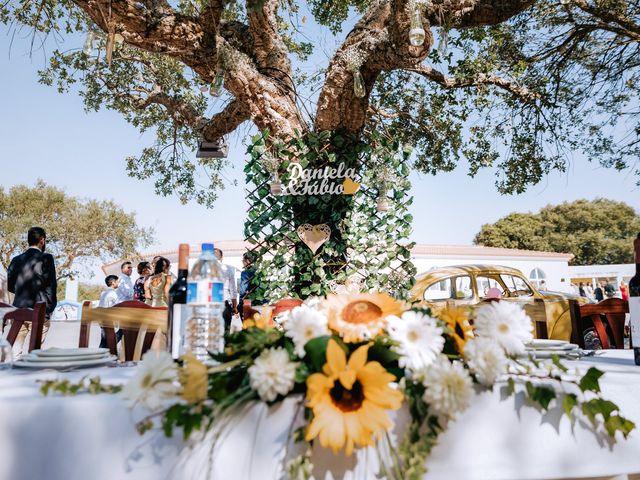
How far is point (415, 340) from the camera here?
891mm

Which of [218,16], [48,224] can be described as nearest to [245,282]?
[218,16]

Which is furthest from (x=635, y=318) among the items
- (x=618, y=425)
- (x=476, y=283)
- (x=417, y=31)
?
(x=476, y=283)

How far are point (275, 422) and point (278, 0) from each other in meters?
5.87

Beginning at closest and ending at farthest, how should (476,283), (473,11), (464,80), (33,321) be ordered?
(33,321), (473,11), (464,80), (476,283)

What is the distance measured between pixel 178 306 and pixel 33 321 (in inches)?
57.7

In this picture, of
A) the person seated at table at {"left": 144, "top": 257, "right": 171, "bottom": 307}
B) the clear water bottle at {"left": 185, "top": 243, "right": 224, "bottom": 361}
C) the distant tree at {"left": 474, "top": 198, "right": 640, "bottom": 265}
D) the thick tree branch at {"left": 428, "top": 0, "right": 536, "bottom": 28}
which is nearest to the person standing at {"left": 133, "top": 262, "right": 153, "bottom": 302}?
the person seated at table at {"left": 144, "top": 257, "right": 171, "bottom": 307}

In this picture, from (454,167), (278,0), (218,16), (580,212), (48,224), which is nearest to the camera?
(218,16)

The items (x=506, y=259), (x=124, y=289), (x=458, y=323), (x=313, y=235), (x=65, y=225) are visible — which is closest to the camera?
(x=458, y=323)

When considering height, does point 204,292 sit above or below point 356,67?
below

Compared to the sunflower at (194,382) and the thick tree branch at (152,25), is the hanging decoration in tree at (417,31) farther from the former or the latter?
the sunflower at (194,382)

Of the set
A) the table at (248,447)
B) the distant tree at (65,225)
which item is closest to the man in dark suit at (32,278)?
the table at (248,447)

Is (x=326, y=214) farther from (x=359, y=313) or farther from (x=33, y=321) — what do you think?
(x=359, y=313)

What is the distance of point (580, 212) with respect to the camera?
36969 millimetres

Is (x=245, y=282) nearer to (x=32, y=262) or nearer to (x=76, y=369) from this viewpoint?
(x=32, y=262)
